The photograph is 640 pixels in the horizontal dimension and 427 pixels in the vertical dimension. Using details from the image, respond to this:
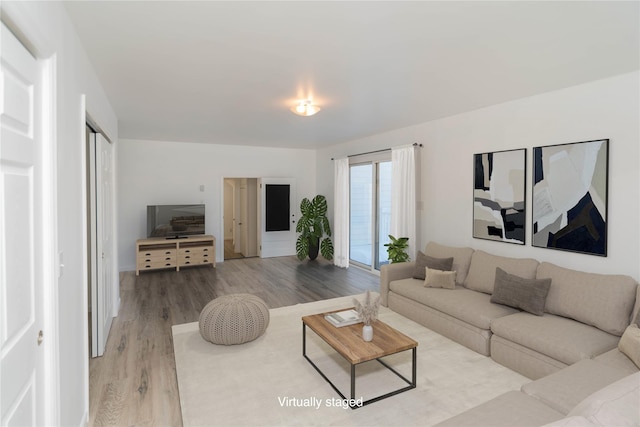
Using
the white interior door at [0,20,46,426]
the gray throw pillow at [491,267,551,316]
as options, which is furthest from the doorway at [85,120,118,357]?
the gray throw pillow at [491,267,551,316]

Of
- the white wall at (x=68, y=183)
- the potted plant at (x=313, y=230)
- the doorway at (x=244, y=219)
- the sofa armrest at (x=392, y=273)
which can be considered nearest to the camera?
the white wall at (x=68, y=183)

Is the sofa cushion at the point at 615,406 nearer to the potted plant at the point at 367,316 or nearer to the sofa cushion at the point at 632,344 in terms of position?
the sofa cushion at the point at 632,344

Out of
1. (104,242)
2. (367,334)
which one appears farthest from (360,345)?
(104,242)

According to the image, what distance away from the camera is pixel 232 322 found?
11.1 feet

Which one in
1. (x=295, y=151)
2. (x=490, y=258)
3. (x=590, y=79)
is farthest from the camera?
(x=295, y=151)

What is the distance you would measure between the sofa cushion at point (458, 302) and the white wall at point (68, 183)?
3.16 metres

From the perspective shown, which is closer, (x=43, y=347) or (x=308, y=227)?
(x=43, y=347)

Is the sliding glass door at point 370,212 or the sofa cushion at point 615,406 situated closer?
the sofa cushion at point 615,406

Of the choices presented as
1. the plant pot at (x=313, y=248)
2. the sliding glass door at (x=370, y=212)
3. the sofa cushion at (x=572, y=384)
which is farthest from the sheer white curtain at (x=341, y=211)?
the sofa cushion at (x=572, y=384)

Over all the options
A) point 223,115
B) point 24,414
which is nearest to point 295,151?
point 223,115

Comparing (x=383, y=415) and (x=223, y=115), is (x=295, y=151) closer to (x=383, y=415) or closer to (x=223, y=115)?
(x=223, y=115)

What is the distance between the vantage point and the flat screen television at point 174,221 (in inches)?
264

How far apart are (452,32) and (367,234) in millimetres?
4816

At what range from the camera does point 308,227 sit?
7.65 meters
